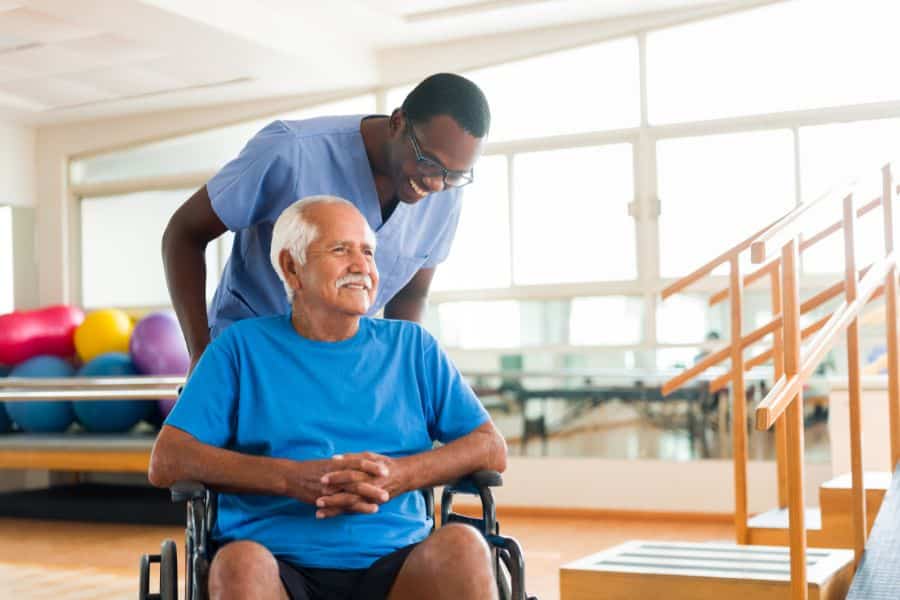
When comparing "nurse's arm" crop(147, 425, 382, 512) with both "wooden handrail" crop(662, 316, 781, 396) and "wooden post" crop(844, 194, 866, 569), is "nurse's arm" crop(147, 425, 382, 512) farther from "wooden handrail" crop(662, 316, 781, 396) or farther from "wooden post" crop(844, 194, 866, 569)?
"wooden handrail" crop(662, 316, 781, 396)

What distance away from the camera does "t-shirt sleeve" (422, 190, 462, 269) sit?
7.27 ft

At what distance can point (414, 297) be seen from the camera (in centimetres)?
228

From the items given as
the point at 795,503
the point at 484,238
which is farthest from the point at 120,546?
the point at 795,503

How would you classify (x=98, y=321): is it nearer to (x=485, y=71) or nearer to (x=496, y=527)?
(x=485, y=71)

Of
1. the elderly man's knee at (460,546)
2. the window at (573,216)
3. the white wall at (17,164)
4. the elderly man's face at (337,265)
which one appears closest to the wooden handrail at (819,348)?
the elderly man's knee at (460,546)

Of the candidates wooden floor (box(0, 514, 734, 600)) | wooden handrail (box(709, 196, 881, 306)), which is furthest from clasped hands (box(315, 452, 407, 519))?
wooden floor (box(0, 514, 734, 600))

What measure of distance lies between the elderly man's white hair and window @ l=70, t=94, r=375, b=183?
4.45m

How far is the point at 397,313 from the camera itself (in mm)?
2287

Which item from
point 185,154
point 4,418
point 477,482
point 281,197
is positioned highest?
point 185,154

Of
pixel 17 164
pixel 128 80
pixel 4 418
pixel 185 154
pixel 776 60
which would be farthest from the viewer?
pixel 17 164

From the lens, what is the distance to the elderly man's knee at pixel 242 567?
160 centimetres

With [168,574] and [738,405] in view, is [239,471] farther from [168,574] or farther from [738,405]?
[738,405]

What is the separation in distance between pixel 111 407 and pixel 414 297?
380 centimetres

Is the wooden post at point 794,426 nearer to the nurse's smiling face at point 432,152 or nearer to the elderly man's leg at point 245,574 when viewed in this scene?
the nurse's smiling face at point 432,152
